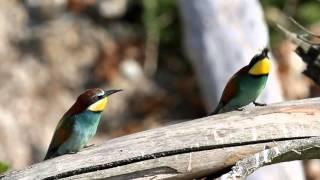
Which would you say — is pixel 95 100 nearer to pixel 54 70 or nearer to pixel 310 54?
pixel 310 54

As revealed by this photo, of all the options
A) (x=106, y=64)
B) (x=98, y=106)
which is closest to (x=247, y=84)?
(x=98, y=106)

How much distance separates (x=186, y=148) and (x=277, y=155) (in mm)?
291

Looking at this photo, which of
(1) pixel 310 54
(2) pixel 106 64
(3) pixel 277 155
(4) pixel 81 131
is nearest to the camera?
(3) pixel 277 155

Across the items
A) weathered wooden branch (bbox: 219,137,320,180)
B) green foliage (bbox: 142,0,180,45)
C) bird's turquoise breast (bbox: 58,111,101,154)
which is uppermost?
green foliage (bbox: 142,0,180,45)

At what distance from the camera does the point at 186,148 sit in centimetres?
297

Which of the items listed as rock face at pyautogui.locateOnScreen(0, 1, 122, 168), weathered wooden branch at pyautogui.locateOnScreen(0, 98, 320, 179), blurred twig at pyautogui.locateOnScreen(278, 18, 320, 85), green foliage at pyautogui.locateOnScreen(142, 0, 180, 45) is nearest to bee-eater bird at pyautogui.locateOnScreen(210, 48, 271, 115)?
blurred twig at pyautogui.locateOnScreen(278, 18, 320, 85)

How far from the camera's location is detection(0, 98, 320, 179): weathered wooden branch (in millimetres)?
2936

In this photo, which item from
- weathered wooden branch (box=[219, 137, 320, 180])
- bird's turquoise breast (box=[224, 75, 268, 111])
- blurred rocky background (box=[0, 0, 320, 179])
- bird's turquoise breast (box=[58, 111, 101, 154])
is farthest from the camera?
blurred rocky background (box=[0, 0, 320, 179])

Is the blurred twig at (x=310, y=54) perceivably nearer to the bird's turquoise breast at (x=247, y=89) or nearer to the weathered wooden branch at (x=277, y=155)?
the bird's turquoise breast at (x=247, y=89)

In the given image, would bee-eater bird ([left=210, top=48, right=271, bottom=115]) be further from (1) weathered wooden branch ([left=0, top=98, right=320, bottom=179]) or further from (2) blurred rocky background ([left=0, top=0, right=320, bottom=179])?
(2) blurred rocky background ([left=0, top=0, right=320, bottom=179])

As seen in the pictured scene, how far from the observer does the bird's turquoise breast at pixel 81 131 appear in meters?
3.42

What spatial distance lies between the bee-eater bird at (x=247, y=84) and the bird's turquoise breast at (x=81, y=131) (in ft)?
1.55

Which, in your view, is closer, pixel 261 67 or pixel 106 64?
pixel 261 67

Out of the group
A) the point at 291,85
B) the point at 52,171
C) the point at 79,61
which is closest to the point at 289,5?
the point at 291,85
